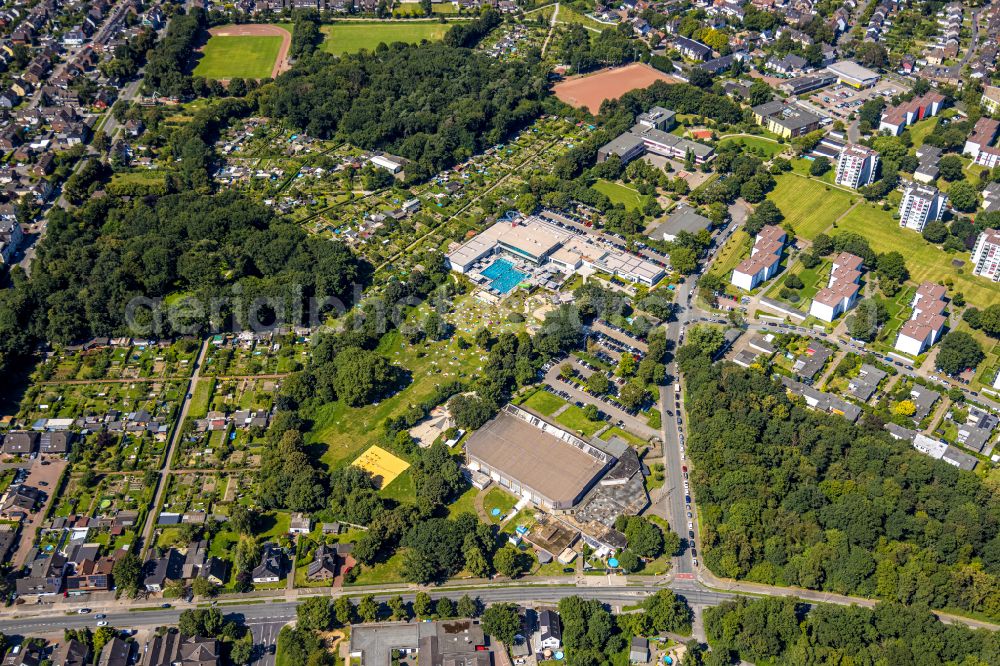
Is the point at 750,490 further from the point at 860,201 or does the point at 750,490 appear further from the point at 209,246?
the point at 209,246

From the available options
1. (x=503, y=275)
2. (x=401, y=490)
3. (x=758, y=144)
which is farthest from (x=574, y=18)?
(x=401, y=490)

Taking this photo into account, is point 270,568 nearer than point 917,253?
Yes

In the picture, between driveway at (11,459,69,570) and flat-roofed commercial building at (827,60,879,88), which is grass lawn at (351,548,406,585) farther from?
flat-roofed commercial building at (827,60,879,88)

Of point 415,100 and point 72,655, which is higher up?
point 415,100

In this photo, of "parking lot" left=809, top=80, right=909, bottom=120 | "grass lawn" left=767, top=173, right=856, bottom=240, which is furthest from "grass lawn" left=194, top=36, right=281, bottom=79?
"parking lot" left=809, top=80, right=909, bottom=120

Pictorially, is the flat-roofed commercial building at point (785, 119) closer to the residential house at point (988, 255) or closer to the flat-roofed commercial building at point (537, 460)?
the residential house at point (988, 255)

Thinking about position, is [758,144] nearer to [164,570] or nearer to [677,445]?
[677,445]

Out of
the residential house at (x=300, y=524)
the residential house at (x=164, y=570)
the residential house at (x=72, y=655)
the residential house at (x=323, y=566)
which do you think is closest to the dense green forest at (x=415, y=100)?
the residential house at (x=300, y=524)

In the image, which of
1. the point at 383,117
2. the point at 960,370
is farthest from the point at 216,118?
the point at 960,370
